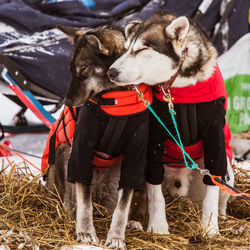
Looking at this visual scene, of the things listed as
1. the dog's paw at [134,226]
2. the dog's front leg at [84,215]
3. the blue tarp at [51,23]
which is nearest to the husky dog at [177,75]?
the dog's paw at [134,226]

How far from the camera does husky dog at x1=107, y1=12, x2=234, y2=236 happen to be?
6.55 feet

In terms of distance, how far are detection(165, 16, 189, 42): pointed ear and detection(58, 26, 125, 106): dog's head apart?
0.30 metres

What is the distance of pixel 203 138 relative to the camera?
219 centimetres

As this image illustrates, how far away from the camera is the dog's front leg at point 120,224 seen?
2025mm

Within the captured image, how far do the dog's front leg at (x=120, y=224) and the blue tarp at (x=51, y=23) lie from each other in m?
2.35

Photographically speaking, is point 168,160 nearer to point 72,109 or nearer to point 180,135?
point 180,135

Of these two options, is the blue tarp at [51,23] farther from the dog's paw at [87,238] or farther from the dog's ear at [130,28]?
the dog's paw at [87,238]

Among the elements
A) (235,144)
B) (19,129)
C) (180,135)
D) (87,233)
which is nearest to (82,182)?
(87,233)

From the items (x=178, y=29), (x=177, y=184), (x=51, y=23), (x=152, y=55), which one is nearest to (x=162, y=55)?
(x=152, y=55)

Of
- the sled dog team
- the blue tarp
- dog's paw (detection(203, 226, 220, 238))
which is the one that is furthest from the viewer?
the blue tarp

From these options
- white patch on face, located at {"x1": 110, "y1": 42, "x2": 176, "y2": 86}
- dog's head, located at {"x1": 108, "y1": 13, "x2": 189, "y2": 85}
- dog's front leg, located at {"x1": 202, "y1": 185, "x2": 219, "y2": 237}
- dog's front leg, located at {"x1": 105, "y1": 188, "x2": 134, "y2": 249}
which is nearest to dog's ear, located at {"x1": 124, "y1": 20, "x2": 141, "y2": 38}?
dog's head, located at {"x1": 108, "y1": 13, "x2": 189, "y2": 85}

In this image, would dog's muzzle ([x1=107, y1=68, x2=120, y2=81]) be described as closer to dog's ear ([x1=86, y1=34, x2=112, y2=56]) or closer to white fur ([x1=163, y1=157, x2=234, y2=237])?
dog's ear ([x1=86, y1=34, x2=112, y2=56])

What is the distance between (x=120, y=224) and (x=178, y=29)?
1.07 metres

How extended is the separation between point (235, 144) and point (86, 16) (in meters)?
2.16
